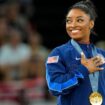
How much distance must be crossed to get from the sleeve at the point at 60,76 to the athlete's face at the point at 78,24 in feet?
0.72

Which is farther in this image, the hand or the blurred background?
the blurred background

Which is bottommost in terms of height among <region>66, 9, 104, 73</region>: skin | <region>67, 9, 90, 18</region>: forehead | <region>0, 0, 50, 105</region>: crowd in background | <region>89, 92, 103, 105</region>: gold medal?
<region>0, 0, 50, 105</region>: crowd in background

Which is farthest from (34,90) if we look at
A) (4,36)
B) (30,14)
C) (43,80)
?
(30,14)

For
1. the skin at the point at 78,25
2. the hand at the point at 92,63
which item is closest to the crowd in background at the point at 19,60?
the skin at the point at 78,25

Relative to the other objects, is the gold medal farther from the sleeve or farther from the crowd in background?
the crowd in background

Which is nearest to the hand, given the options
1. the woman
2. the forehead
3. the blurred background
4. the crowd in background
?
the woman

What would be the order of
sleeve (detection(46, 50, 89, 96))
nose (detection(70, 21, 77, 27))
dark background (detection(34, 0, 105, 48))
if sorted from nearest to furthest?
sleeve (detection(46, 50, 89, 96)), nose (detection(70, 21, 77, 27)), dark background (detection(34, 0, 105, 48))

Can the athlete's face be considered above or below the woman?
above

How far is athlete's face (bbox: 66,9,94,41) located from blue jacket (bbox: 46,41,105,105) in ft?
0.29

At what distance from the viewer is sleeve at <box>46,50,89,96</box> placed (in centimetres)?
431

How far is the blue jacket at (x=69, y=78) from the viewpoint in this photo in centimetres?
432

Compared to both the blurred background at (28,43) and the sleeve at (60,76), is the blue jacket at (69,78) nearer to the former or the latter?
the sleeve at (60,76)

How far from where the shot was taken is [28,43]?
9484 millimetres

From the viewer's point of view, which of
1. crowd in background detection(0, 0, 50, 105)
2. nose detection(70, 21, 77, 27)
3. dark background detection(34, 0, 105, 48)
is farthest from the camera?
dark background detection(34, 0, 105, 48)
